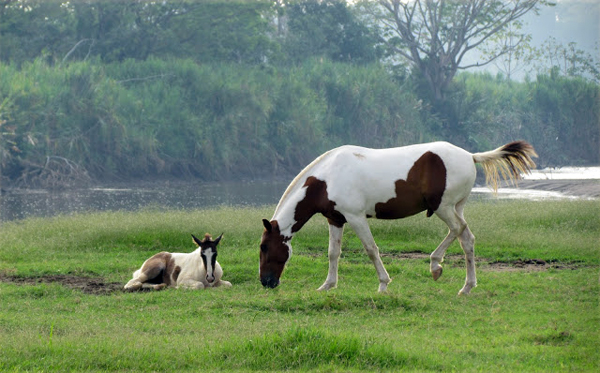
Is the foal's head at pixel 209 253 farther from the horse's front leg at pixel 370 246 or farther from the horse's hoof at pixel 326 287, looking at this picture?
the horse's front leg at pixel 370 246

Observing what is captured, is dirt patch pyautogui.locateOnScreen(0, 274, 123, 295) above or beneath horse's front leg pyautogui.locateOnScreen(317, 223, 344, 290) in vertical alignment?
beneath

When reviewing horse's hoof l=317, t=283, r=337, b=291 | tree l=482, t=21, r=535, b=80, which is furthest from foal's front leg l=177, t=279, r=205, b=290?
tree l=482, t=21, r=535, b=80

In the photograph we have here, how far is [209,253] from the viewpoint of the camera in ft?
36.1

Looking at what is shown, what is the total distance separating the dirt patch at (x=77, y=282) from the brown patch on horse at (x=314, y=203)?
8.90ft

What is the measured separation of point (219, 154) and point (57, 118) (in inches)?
357

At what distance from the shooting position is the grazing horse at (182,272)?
36.5 ft

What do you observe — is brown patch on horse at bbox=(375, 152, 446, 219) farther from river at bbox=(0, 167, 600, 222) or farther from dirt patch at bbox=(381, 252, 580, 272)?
river at bbox=(0, 167, 600, 222)

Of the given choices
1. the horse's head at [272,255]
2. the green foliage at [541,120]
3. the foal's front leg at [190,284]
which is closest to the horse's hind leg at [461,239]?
the horse's head at [272,255]

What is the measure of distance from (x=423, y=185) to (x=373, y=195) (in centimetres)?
68

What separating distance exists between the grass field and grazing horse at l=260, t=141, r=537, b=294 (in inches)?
20.4

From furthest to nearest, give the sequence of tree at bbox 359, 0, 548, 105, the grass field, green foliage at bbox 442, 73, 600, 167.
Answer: tree at bbox 359, 0, 548, 105, green foliage at bbox 442, 73, 600, 167, the grass field

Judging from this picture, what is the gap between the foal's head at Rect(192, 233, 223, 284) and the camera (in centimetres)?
1097

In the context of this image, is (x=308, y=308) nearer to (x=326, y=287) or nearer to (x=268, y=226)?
(x=326, y=287)

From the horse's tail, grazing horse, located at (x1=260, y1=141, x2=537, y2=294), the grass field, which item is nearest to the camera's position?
the grass field
